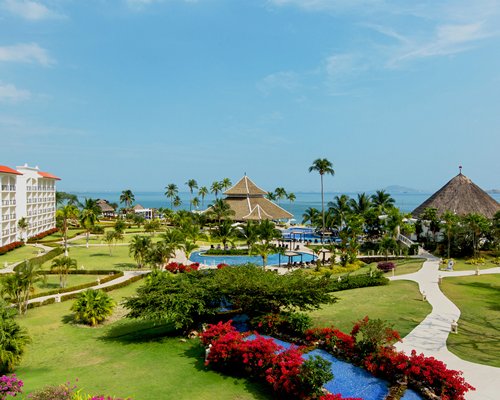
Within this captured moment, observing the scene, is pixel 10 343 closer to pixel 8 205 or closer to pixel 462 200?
pixel 8 205

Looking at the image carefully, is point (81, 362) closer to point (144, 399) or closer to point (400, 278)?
point (144, 399)

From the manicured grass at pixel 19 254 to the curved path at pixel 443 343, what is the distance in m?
43.1

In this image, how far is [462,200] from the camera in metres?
55.8

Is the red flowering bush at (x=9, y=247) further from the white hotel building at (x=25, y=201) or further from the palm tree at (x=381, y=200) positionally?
the palm tree at (x=381, y=200)

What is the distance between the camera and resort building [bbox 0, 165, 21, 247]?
180 feet

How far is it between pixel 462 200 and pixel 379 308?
130ft

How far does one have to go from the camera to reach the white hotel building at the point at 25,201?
56.3 metres

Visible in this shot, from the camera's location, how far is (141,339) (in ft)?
69.7

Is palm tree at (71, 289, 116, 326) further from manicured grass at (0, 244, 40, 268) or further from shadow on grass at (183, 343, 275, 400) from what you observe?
manicured grass at (0, 244, 40, 268)

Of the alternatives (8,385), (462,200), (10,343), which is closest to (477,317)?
(8,385)

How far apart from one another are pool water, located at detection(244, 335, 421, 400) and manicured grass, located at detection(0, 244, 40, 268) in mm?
41459

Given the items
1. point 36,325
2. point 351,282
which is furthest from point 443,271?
point 36,325

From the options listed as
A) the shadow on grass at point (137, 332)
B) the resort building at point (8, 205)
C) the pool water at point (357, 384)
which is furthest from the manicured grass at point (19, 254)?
the pool water at point (357, 384)

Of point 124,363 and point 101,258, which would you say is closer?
point 124,363
